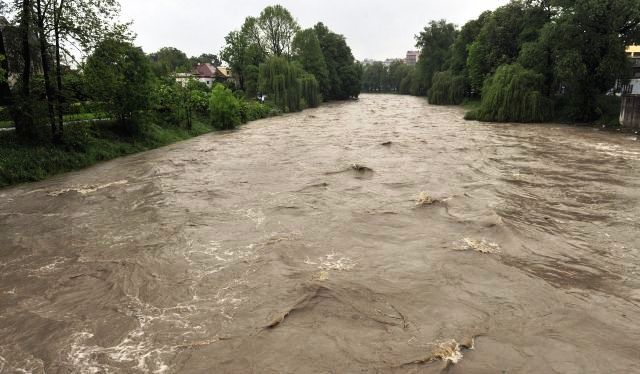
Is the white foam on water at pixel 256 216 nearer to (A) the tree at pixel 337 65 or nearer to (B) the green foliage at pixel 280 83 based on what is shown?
(B) the green foliage at pixel 280 83

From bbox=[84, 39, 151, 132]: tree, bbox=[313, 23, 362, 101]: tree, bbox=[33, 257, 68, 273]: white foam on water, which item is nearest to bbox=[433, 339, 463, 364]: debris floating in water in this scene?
bbox=[33, 257, 68, 273]: white foam on water

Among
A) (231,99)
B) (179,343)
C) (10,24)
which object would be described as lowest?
(179,343)

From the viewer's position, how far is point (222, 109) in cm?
3691

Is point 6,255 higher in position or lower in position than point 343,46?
lower

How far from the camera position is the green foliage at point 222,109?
36844 mm

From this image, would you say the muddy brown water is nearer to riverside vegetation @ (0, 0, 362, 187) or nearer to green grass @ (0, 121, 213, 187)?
green grass @ (0, 121, 213, 187)

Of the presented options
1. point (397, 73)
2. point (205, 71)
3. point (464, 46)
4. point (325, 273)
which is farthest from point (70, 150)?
point (397, 73)

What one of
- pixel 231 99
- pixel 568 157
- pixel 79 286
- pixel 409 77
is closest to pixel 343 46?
pixel 409 77

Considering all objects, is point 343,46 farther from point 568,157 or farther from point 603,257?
point 603,257

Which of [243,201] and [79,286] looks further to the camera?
[243,201]

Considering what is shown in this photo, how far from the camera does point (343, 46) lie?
85.3 metres

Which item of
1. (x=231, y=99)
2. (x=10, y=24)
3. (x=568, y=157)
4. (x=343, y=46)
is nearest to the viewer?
(x=10, y=24)

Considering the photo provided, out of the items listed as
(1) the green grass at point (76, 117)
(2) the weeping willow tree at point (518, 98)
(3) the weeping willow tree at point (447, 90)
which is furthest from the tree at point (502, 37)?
(1) the green grass at point (76, 117)

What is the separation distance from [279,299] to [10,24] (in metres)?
19.4
